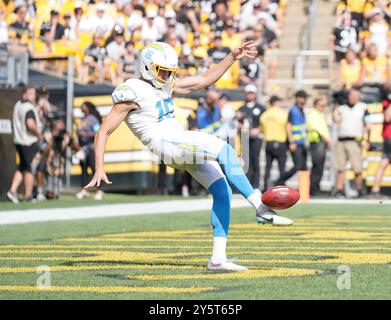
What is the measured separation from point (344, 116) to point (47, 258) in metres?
12.1

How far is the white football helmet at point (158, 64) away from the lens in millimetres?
8602

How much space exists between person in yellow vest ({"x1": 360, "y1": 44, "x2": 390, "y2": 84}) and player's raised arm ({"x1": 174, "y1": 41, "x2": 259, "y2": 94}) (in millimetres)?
13565

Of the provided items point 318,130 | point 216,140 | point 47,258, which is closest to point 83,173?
point 318,130

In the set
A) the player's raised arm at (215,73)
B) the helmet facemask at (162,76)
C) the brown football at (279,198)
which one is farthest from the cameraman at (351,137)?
the brown football at (279,198)

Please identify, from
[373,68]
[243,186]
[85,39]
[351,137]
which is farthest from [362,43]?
[243,186]

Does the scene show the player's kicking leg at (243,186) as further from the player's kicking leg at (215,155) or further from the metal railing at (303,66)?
the metal railing at (303,66)

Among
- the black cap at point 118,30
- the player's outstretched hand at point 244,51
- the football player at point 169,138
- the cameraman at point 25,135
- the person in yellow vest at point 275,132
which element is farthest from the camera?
the black cap at point 118,30

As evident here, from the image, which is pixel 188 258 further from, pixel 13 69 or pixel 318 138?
pixel 318 138

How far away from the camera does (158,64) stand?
28.2ft

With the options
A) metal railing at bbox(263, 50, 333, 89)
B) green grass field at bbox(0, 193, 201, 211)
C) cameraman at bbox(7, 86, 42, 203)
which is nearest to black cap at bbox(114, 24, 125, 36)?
metal railing at bbox(263, 50, 333, 89)

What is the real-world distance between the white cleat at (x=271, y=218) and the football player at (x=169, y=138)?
12cm

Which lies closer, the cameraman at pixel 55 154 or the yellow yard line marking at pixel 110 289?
the yellow yard line marking at pixel 110 289

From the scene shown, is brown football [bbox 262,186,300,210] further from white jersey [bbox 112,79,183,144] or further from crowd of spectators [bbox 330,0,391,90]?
crowd of spectators [bbox 330,0,391,90]

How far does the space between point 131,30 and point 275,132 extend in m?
4.76
